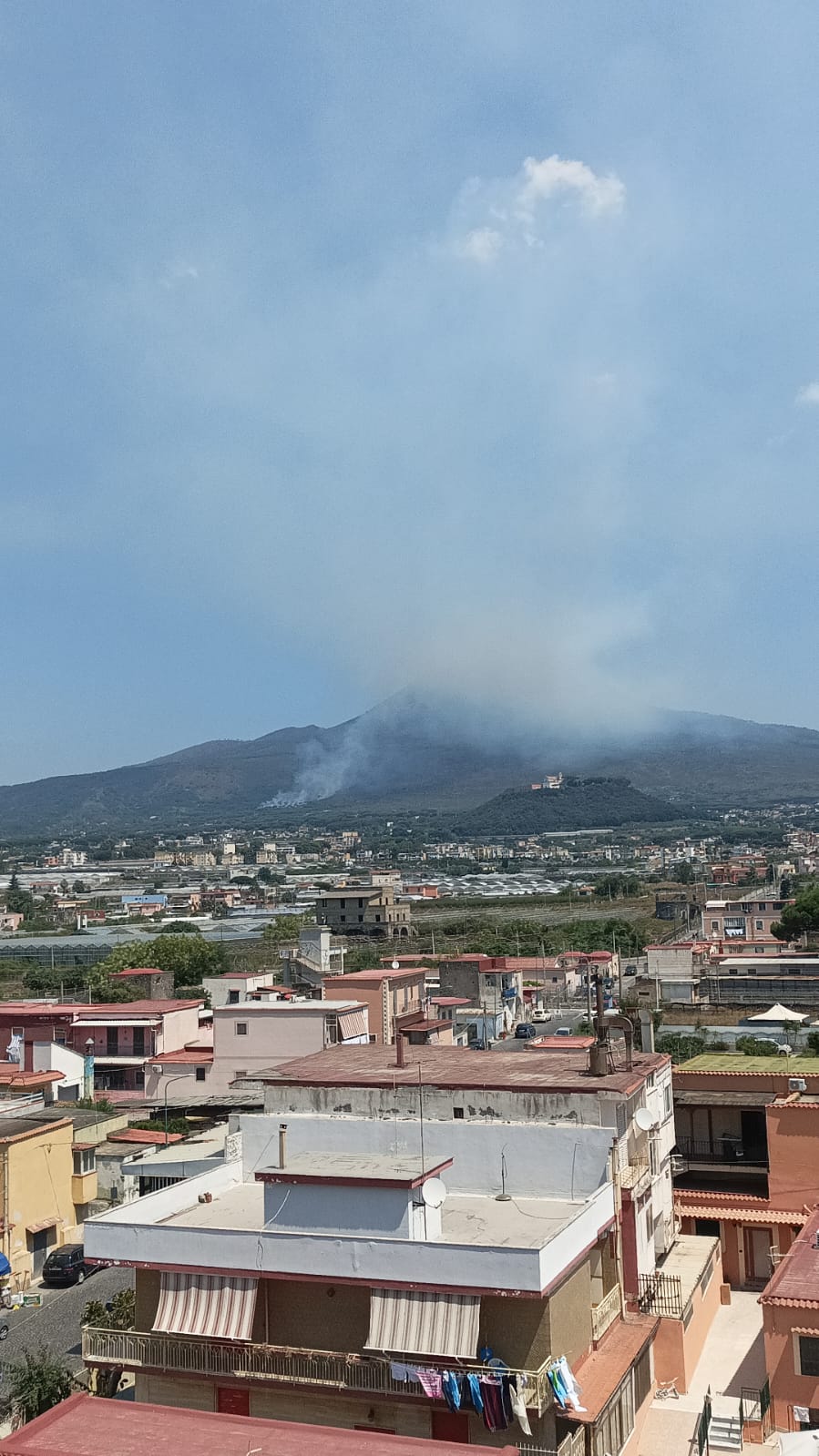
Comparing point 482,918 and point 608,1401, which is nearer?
point 608,1401

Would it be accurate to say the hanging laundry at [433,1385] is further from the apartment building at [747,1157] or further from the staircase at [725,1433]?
the apartment building at [747,1157]

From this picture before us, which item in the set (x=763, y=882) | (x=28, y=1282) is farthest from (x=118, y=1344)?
(x=763, y=882)

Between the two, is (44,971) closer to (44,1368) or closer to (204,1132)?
(204,1132)

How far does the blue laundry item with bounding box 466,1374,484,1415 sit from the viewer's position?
12.0 metres

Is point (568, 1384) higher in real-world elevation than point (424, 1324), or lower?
lower

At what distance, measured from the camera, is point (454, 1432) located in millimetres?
12523

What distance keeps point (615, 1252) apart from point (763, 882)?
115039mm

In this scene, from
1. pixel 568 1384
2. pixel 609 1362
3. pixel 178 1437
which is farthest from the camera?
pixel 609 1362

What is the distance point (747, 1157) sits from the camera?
21.0 metres

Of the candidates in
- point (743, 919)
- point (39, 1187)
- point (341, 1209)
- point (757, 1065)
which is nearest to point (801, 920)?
point (743, 919)

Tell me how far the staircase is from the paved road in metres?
8.38

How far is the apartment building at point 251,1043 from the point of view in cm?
3083

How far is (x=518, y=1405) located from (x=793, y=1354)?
14.3 ft

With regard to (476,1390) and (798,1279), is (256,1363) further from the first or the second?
(798,1279)
